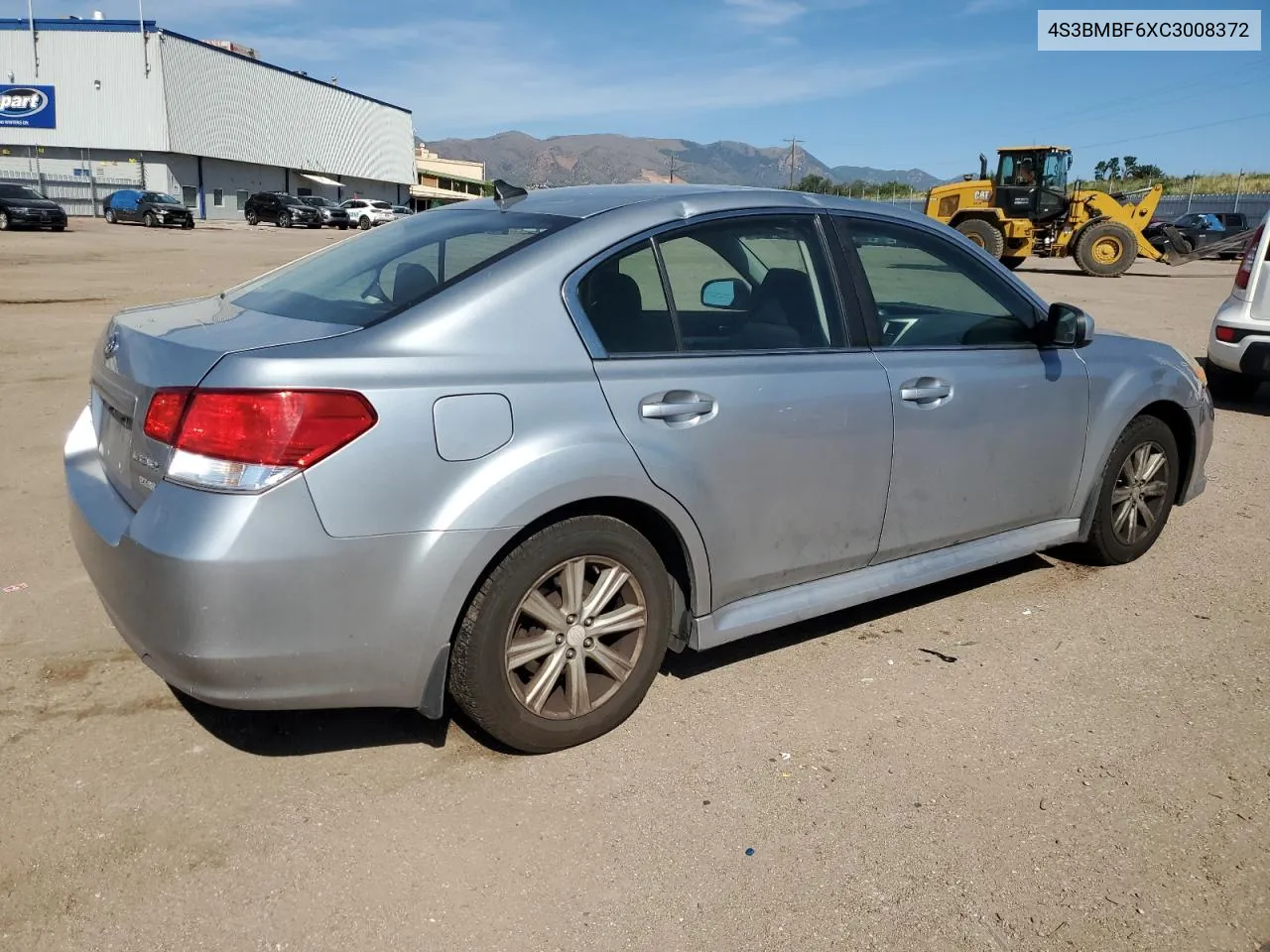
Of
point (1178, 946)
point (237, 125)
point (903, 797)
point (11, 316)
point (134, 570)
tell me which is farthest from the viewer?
point (237, 125)

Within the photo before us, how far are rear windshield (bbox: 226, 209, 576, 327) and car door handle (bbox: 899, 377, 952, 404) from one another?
1.32 metres

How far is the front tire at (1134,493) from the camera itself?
457 centimetres

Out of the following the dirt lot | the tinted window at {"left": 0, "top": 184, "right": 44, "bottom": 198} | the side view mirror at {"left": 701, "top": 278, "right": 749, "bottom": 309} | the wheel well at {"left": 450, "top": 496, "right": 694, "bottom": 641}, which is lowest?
the dirt lot

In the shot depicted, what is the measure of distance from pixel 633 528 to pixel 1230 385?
26.3ft

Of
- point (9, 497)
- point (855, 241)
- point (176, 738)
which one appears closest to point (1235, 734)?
point (855, 241)

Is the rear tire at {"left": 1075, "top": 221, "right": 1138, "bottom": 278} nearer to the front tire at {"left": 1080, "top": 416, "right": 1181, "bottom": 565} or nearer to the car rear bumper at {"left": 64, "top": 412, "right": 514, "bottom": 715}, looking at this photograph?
the front tire at {"left": 1080, "top": 416, "right": 1181, "bottom": 565}

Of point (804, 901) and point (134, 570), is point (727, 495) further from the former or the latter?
point (134, 570)

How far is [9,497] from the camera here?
5262 mm

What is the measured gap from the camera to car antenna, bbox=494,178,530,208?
12.1 ft

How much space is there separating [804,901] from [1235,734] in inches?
69.2

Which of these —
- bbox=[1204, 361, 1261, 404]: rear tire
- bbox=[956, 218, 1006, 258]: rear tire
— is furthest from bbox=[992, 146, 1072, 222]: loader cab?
bbox=[1204, 361, 1261, 404]: rear tire

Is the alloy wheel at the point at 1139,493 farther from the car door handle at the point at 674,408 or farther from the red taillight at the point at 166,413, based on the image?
the red taillight at the point at 166,413

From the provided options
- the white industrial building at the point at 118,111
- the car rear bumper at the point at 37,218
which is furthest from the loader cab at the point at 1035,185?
the white industrial building at the point at 118,111

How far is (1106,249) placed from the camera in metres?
25.6
